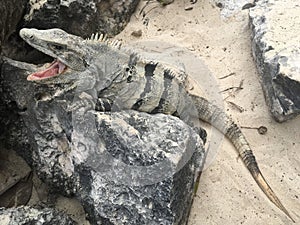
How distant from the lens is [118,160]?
300 centimetres

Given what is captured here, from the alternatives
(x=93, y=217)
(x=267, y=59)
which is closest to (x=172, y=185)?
(x=93, y=217)

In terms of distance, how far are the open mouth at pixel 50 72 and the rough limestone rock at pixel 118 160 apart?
0.18 metres

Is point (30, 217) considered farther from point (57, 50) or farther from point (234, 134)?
point (234, 134)

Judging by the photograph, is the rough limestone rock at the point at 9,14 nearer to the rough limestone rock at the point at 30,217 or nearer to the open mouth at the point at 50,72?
the open mouth at the point at 50,72

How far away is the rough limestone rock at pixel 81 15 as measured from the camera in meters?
3.85

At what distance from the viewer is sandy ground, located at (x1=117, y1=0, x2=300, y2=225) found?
3.38 meters

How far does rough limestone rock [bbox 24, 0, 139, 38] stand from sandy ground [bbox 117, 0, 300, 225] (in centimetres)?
13

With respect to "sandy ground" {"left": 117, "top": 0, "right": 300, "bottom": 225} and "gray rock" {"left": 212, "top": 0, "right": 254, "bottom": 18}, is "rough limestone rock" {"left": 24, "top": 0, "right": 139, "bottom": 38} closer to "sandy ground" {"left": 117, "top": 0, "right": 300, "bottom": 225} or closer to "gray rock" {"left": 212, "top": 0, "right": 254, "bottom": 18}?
"sandy ground" {"left": 117, "top": 0, "right": 300, "bottom": 225}

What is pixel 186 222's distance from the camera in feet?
10.7

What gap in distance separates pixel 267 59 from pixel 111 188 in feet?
5.42

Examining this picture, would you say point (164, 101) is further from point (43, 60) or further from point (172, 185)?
point (43, 60)

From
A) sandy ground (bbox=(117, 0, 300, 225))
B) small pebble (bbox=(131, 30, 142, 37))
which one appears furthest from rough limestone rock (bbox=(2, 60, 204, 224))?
small pebble (bbox=(131, 30, 142, 37))

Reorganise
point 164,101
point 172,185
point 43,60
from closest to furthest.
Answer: point 172,185, point 164,101, point 43,60

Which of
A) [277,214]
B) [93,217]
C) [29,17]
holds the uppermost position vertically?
[29,17]
